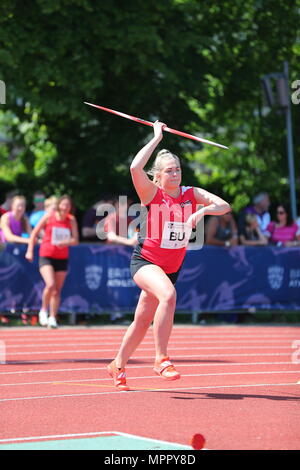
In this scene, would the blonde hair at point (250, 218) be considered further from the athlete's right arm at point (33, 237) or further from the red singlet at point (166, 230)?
the red singlet at point (166, 230)

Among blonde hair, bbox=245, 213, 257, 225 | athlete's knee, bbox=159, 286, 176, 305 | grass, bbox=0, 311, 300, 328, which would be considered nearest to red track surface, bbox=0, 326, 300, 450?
athlete's knee, bbox=159, 286, 176, 305

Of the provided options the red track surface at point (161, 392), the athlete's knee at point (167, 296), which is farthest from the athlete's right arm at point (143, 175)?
the red track surface at point (161, 392)

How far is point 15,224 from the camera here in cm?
1611

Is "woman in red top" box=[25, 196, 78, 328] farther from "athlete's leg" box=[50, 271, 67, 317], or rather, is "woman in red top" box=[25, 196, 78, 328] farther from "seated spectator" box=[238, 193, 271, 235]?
"seated spectator" box=[238, 193, 271, 235]

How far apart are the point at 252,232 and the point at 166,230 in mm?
10018

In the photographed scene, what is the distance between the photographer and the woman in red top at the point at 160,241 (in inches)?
321

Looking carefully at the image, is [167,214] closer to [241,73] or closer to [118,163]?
[118,163]

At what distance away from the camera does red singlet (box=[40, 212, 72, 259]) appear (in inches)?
599

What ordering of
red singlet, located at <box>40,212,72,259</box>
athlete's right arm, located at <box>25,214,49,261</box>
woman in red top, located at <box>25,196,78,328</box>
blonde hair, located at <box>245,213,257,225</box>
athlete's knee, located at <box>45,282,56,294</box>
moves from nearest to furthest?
athlete's right arm, located at <box>25,214,49,261</box> → athlete's knee, located at <box>45,282,56,294</box> → woman in red top, located at <box>25,196,78,328</box> → red singlet, located at <box>40,212,72,259</box> → blonde hair, located at <box>245,213,257,225</box>

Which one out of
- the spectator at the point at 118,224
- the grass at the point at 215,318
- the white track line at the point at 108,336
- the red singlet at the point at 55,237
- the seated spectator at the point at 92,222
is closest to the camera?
the white track line at the point at 108,336

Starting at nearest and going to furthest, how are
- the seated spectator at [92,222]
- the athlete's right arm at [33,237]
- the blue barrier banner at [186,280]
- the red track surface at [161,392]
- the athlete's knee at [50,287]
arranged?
the red track surface at [161,392]
the athlete's right arm at [33,237]
the athlete's knee at [50,287]
the blue barrier banner at [186,280]
the seated spectator at [92,222]

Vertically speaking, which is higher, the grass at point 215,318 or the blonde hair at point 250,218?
the blonde hair at point 250,218

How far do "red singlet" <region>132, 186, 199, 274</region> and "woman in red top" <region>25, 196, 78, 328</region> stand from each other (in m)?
6.73
